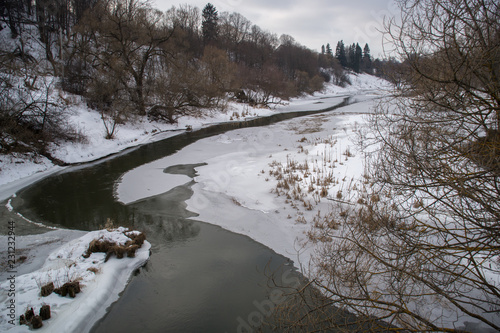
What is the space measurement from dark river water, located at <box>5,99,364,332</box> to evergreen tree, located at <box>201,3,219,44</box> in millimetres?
50210

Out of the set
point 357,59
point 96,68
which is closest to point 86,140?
point 96,68

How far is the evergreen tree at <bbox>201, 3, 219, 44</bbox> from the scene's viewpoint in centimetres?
5406

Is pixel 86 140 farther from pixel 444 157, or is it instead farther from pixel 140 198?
pixel 444 157

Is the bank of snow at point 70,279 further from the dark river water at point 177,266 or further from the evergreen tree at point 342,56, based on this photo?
the evergreen tree at point 342,56

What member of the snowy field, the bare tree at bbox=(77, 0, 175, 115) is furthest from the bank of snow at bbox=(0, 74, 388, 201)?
the bare tree at bbox=(77, 0, 175, 115)

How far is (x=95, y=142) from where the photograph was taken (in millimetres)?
16469

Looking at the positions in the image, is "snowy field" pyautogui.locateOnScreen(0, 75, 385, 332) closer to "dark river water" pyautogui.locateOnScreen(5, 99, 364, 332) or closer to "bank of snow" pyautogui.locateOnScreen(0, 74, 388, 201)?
"bank of snow" pyautogui.locateOnScreen(0, 74, 388, 201)

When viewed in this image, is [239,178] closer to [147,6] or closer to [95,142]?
[95,142]

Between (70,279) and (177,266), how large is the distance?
181 centimetres

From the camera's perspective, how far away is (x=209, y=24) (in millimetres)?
54656

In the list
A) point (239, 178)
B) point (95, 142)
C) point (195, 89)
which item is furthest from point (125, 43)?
point (239, 178)

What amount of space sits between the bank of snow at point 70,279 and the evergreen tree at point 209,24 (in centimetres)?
5379

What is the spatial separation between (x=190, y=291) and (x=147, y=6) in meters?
24.5

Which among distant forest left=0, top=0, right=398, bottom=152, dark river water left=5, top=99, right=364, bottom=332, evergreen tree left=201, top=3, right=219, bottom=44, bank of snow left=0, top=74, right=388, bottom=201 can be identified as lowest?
dark river water left=5, top=99, right=364, bottom=332
